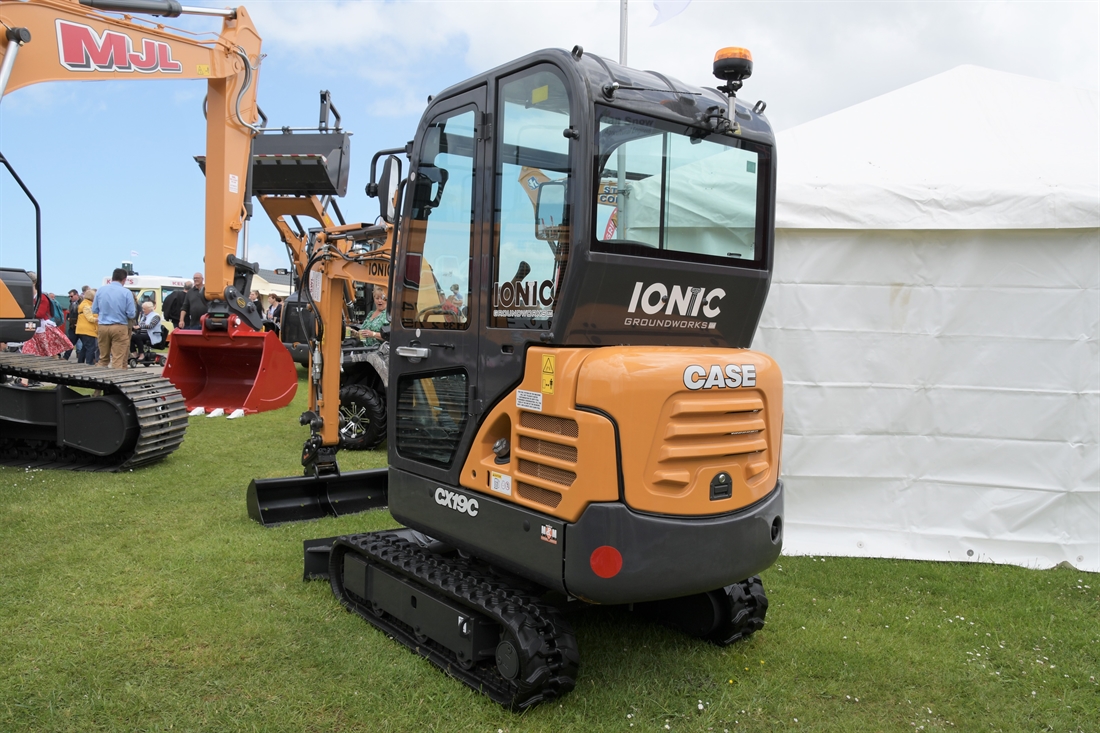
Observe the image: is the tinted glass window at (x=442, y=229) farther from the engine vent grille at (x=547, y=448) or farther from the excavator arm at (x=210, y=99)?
the excavator arm at (x=210, y=99)

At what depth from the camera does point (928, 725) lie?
3838 millimetres

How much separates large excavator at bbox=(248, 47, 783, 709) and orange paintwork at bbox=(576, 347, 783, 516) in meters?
0.01

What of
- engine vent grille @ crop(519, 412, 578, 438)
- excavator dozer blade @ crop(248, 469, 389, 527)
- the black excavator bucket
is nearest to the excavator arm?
the black excavator bucket

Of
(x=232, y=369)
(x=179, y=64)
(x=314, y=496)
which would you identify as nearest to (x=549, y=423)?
(x=314, y=496)

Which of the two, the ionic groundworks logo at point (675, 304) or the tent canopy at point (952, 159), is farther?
the tent canopy at point (952, 159)

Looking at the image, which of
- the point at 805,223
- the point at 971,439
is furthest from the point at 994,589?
the point at 805,223

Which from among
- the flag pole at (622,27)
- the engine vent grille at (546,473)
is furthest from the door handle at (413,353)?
the flag pole at (622,27)

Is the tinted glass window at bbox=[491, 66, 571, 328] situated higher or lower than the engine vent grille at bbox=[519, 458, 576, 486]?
higher

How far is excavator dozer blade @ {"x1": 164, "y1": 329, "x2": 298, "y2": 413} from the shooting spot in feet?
37.1

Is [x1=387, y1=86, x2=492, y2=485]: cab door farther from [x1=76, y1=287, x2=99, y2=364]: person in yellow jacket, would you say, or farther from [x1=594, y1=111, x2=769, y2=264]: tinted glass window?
[x1=76, y1=287, x2=99, y2=364]: person in yellow jacket

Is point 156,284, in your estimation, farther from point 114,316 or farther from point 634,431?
point 634,431

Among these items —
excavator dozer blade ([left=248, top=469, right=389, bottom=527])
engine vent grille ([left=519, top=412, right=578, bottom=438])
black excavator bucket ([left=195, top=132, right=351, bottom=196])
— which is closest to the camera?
engine vent grille ([left=519, top=412, right=578, bottom=438])

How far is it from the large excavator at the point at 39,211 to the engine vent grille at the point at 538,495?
5425 mm

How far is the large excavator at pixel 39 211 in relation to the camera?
23.9ft
